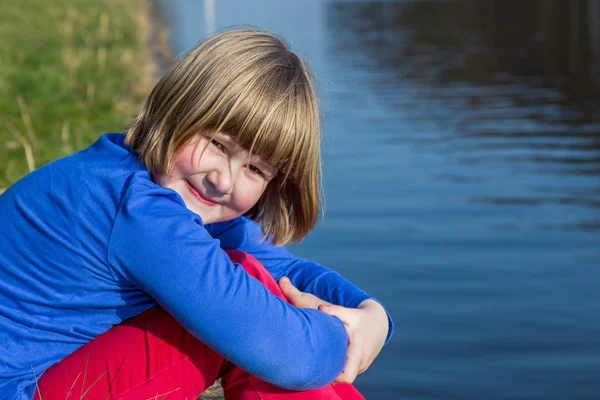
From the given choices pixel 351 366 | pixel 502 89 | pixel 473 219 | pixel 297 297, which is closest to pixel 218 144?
pixel 297 297

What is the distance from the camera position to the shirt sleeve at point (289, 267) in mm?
2488

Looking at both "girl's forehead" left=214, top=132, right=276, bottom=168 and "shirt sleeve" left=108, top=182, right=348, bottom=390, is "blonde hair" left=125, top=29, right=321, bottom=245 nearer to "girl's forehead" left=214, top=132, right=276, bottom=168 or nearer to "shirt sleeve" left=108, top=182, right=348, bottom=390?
"girl's forehead" left=214, top=132, right=276, bottom=168

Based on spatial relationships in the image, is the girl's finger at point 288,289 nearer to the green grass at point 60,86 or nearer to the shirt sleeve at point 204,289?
the shirt sleeve at point 204,289

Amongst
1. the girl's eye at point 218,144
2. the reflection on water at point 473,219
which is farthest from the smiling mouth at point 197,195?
the reflection on water at point 473,219

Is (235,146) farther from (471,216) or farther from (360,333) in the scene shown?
(471,216)

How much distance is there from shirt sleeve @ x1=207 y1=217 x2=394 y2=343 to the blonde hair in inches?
13.8

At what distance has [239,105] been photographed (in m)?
2.03

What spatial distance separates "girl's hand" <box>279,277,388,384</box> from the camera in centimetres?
221

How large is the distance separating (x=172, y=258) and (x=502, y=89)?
9207 mm

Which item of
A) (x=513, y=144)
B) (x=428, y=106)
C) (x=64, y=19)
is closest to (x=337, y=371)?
(x=513, y=144)

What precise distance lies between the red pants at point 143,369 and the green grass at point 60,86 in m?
2.30

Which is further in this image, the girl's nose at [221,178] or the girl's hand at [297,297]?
the girl's hand at [297,297]

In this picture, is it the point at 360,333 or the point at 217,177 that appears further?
the point at 360,333

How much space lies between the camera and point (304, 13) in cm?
A: 2334
